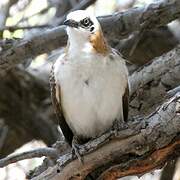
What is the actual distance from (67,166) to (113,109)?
22.3 inches

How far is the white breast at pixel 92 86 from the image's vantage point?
13.2 ft

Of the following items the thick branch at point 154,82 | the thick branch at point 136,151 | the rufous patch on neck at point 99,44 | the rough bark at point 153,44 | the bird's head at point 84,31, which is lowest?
the rough bark at point 153,44

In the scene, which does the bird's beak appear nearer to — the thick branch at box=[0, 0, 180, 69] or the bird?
the bird

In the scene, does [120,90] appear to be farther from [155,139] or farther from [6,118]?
[6,118]

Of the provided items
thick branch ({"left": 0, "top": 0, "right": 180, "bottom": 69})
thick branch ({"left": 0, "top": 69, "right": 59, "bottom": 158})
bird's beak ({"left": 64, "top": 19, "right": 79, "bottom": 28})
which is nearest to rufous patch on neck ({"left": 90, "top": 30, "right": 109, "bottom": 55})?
bird's beak ({"left": 64, "top": 19, "right": 79, "bottom": 28})

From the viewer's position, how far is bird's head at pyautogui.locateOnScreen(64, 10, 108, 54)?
4.09 m

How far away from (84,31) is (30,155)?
3.13ft

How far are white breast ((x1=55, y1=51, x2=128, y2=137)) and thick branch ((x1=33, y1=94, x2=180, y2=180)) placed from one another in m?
0.39

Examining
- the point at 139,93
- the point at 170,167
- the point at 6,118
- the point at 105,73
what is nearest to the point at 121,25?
the point at 139,93

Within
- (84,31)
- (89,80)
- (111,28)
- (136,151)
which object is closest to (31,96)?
(111,28)

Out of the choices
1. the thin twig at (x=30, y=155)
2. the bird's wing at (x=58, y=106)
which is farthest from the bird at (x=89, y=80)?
the thin twig at (x=30, y=155)

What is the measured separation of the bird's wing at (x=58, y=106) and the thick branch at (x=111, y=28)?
1.44 feet

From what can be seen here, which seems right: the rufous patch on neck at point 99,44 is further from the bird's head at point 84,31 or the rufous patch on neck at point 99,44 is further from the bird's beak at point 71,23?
the bird's beak at point 71,23

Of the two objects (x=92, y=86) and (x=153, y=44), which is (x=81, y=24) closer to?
(x=92, y=86)
